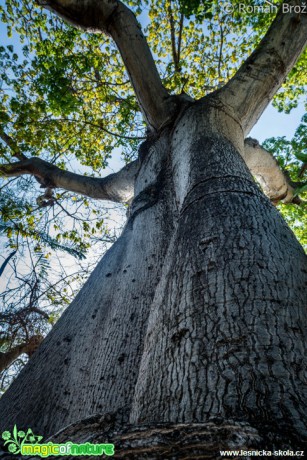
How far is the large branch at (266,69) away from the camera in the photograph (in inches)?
112

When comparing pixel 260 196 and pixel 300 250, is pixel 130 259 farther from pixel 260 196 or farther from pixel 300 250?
pixel 300 250

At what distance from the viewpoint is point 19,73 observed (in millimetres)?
5805

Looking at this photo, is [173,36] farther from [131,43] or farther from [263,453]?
[263,453]

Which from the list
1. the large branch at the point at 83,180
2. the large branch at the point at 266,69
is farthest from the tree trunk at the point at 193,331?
the large branch at the point at 83,180

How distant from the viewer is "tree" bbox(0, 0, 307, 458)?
25.9 inches

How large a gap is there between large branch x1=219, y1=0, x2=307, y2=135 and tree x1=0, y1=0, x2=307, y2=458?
20 millimetres

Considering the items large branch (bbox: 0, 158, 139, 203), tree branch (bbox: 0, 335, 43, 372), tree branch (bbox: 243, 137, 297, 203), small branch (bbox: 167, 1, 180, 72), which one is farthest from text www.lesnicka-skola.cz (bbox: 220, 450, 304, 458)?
small branch (bbox: 167, 1, 180, 72)

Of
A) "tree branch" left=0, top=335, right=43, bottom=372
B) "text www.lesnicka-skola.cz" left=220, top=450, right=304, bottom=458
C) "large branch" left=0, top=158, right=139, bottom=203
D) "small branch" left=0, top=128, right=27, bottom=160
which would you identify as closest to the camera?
"text www.lesnicka-skola.cz" left=220, top=450, right=304, bottom=458

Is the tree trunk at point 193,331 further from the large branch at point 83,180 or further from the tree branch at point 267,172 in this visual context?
the tree branch at point 267,172

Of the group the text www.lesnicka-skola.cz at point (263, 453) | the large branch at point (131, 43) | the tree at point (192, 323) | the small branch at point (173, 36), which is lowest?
the text www.lesnicka-skola.cz at point (263, 453)

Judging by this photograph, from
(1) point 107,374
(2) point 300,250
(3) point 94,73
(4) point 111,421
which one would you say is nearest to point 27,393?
(1) point 107,374

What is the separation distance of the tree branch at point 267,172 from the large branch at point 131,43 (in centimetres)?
148

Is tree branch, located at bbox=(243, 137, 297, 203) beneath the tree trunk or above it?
above

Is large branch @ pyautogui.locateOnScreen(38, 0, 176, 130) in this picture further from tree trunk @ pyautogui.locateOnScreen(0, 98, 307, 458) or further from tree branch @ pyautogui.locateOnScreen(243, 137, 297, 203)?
tree branch @ pyautogui.locateOnScreen(243, 137, 297, 203)
